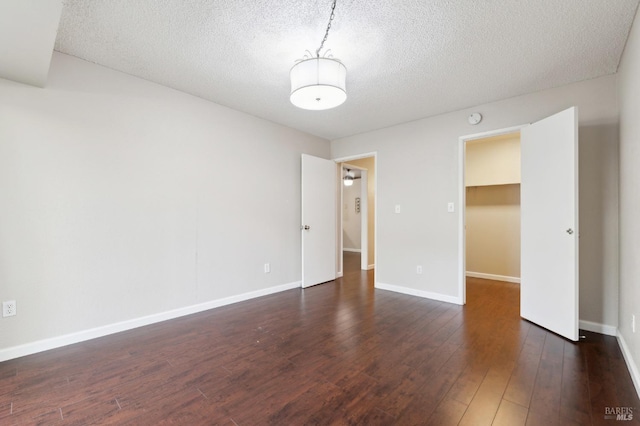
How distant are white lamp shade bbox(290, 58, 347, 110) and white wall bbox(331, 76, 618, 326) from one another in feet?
7.02

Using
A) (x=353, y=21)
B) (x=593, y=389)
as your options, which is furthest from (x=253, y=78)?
(x=593, y=389)

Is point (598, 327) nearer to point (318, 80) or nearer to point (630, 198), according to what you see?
point (630, 198)

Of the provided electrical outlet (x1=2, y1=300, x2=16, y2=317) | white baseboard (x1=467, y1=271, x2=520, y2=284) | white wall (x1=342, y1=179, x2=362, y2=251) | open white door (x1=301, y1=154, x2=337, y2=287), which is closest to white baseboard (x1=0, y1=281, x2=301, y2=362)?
electrical outlet (x1=2, y1=300, x2=16, y2=317)

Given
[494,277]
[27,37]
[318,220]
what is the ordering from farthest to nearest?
[494,277], [318,220], [27,37]

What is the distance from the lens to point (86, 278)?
98.0 inches

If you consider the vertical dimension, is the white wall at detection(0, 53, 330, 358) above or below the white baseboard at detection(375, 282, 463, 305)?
above

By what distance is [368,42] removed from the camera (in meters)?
2.22

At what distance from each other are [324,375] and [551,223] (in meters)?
2.55

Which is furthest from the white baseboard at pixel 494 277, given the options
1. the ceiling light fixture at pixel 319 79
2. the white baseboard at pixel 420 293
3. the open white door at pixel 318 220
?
the ceiling light fixture at pixel 319 79

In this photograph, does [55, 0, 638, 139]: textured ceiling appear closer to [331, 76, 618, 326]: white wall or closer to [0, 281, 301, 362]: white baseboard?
[331, 76, 618, 326]: white wall

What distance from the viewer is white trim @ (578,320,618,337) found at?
261 centimetres

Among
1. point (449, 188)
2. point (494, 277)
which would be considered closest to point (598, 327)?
point (449, 188)

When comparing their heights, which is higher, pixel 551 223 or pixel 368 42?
pixel 368 42

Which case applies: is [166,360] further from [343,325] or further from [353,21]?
[353,21]
